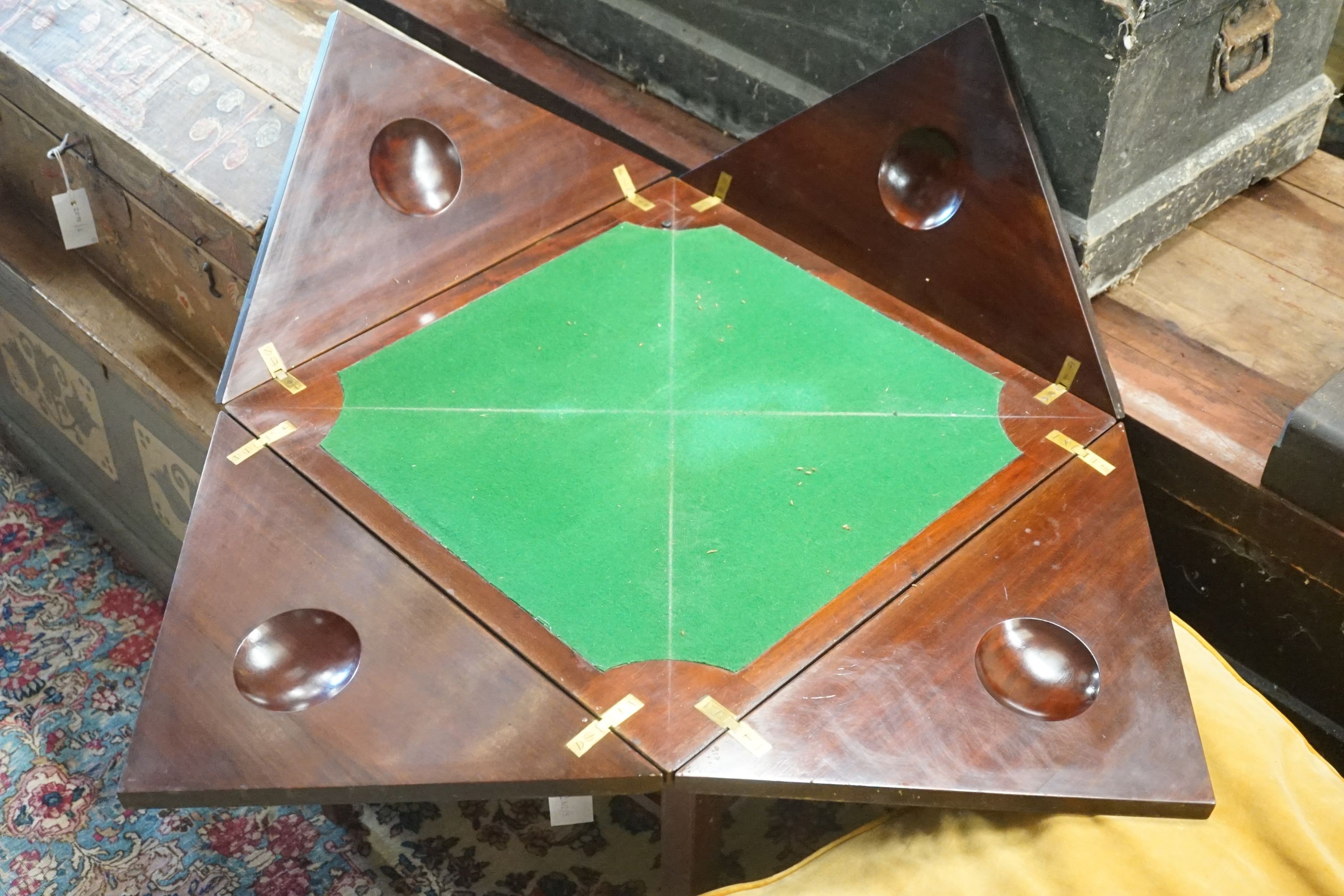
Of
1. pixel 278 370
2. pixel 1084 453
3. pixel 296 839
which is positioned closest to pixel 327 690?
pixel 278 370

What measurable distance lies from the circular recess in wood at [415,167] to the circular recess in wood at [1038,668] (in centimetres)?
101

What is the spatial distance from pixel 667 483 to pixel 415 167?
664mm

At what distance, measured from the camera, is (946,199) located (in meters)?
1.80

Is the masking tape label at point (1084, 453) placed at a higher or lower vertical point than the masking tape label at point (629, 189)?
lower

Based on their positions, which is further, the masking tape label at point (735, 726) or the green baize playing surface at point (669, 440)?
the green baize playing surface at point (669, 440)

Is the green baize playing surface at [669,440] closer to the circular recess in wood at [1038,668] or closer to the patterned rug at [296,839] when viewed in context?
the circular recess in wood at [1038,668]

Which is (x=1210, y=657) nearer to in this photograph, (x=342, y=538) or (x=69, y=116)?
(x=342, y=538)

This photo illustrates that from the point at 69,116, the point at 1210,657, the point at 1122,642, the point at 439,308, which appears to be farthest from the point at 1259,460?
the point at 69,116

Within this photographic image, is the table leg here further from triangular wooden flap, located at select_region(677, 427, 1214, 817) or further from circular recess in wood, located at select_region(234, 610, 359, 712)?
circular recess in wood, located at select_region(234, 610, 359, 712)

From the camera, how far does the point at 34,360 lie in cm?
246

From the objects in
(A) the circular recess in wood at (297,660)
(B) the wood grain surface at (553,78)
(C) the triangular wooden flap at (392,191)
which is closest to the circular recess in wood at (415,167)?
(C) the triangular wooden flap at (392,191)

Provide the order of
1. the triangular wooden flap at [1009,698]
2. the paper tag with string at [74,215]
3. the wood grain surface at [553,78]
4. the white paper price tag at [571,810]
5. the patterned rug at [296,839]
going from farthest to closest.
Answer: the wood grain surface at [553,78] → the paper tag with string at [74,215] → the patterned rug at [296,839] → the white paper price tag at [571,810] → the triangular wooden flap at [1009,698]

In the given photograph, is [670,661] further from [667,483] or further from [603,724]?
[667,483]

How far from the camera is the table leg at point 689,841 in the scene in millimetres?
1356
